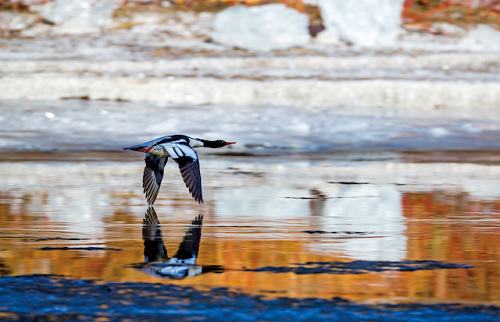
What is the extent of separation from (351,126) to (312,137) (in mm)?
628

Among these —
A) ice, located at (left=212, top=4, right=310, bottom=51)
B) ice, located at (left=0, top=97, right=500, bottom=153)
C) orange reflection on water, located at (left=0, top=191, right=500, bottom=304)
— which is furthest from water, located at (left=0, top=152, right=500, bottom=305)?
ice, located at (left=212, top=4, right=310, bottom=51)

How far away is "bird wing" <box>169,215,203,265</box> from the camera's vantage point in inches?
153

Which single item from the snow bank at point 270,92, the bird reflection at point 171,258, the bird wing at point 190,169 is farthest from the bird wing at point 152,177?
the snow bank at point 270,92

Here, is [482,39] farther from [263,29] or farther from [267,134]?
[267,134]

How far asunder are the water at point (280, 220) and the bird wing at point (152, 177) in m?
0.10

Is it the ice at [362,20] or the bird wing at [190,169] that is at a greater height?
the ice at [362,20]

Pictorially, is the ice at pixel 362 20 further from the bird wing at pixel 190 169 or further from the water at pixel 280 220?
the bird wing at pixel 190 169

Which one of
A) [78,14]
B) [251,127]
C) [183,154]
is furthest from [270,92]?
[183,154]

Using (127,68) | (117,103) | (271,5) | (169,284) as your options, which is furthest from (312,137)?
(169,284)

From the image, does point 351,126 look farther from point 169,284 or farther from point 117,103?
point 169,284

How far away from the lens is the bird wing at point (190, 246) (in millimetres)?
3883

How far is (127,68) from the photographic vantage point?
544 inches

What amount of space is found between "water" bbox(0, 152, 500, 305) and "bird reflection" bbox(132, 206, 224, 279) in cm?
4

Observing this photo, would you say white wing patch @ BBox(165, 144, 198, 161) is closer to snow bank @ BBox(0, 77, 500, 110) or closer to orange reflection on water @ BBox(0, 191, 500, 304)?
orange reflection on water @ BBox(0, 191, 500, 304)
